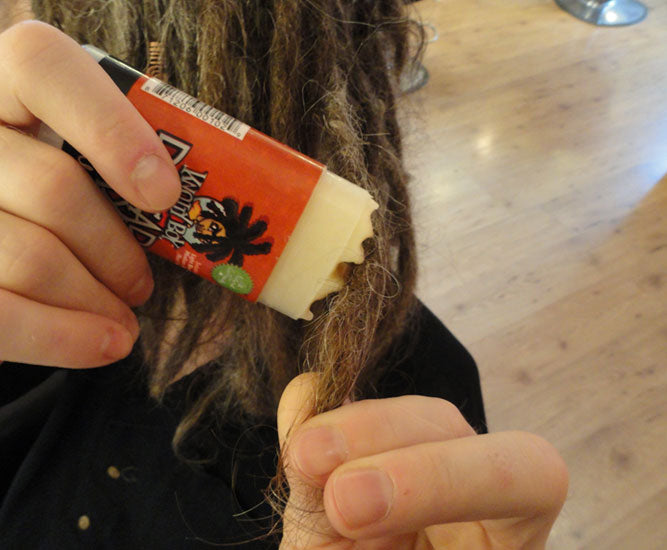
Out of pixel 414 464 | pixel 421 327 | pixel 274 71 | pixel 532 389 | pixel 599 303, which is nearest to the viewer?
pixel 414 464

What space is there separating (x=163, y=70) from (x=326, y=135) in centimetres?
18

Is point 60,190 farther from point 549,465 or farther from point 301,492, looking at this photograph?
point 549,465

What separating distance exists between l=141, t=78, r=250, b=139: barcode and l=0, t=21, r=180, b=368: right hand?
1.0 inches

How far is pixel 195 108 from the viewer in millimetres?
400

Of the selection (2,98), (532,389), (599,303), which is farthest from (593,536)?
(2,98)

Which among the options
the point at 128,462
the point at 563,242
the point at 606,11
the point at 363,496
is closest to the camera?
the point at 363,496

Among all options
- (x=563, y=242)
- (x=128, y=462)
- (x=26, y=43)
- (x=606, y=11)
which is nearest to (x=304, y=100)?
(x=26, y=43)

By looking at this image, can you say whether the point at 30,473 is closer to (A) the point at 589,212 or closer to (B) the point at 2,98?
(B) the point at 2,98

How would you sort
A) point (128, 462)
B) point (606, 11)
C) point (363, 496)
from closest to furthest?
1. point (363, 496)
2. point (128, 462)
3. point (606, 11)

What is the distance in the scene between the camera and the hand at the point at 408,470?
0.37 metres

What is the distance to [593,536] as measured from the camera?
39.4 inches

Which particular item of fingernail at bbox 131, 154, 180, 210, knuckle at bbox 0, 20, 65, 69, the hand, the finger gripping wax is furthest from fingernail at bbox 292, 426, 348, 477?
knuckle at bbox 0, 20, 65, 69

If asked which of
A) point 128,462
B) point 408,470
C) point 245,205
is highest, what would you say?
point 245,205

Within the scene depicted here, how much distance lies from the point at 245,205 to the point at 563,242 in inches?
49.8
